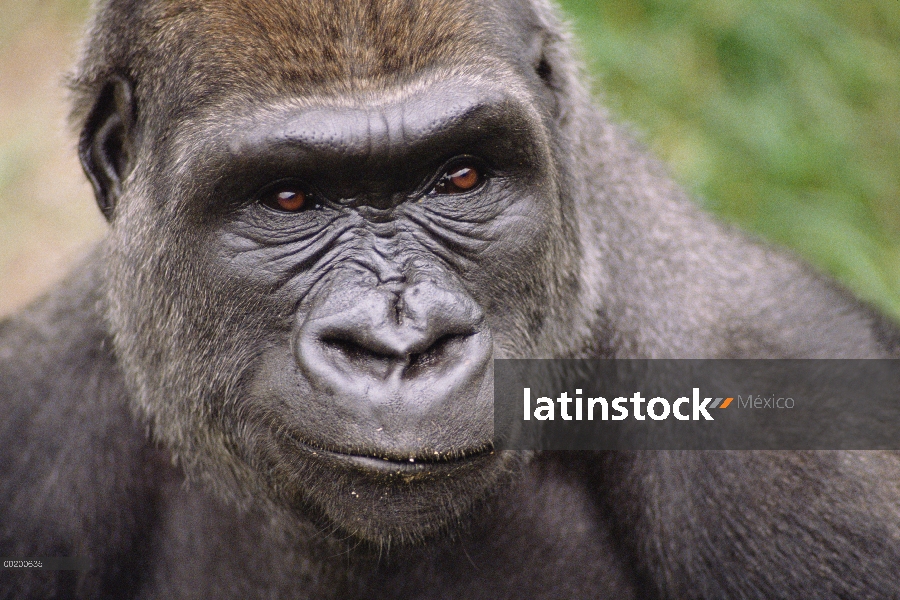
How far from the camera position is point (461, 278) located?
10.6 feet

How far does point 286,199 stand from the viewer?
325cm

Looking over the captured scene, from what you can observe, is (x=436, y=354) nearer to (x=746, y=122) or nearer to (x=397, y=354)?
(x=397, y=354)

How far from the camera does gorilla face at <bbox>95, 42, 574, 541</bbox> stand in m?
2.87

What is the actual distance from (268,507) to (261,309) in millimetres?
758

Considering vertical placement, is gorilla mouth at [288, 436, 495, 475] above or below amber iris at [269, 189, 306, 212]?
below

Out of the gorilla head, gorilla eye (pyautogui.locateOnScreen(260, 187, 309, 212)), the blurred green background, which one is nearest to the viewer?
the gorilla head

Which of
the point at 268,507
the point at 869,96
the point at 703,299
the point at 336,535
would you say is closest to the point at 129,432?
the point at 268,507

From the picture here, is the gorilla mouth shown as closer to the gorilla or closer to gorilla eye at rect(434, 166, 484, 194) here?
the gorilla

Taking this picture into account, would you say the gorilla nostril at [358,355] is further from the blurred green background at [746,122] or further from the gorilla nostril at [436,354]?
the blurred green background at [746,122]

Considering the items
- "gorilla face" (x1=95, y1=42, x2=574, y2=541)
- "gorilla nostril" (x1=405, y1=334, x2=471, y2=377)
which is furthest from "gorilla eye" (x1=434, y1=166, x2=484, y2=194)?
"gorilla nostril" (x1=405, y1=334, x2=471, y2=377)

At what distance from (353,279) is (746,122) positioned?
5.08 m

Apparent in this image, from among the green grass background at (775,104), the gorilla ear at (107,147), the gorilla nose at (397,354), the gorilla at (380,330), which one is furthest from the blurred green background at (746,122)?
the gorilla nose at (397,354)

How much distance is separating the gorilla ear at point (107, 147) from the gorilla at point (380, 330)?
0.01 meters

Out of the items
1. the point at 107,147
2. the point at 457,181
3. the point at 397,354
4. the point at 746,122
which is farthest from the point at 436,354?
the point at 746,122
